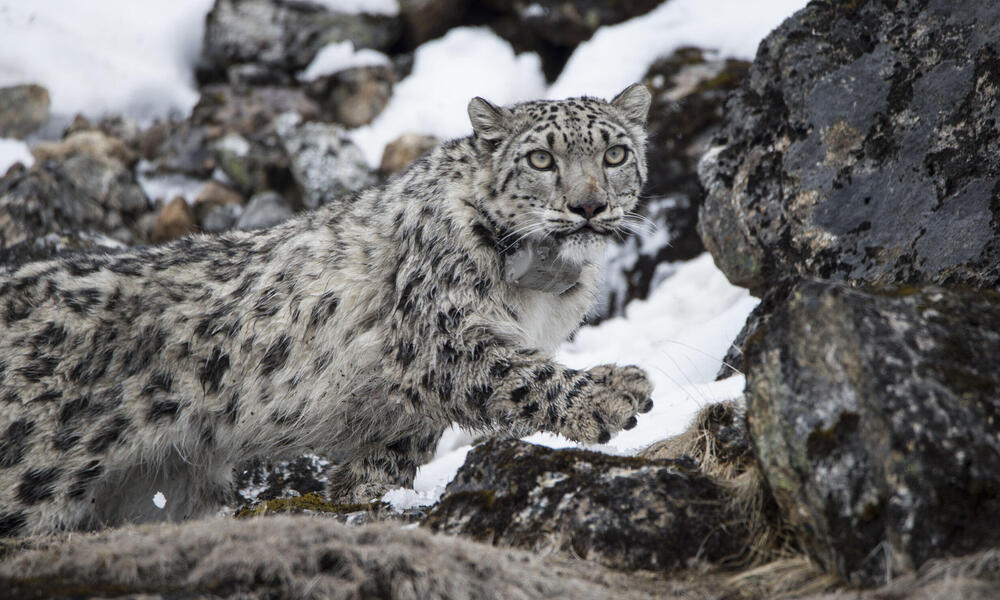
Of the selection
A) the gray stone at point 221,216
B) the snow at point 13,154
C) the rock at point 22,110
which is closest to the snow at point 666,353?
the gray stone at point 221,216

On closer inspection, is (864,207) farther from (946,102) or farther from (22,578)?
(22,578)

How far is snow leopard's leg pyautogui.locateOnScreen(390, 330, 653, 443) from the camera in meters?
5.45

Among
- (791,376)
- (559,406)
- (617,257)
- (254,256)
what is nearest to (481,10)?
(617,257)

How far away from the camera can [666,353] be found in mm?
9391

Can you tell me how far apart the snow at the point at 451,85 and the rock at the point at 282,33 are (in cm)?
128

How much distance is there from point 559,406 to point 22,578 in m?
3.14

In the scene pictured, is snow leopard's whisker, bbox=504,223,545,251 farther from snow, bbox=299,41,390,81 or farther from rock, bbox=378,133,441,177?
snow, bbox=299,41,390,81

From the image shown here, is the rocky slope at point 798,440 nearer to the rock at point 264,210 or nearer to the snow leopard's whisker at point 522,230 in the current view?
the snow leopard's whisker at point 522,230

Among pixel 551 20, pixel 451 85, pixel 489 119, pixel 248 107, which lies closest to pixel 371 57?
pixel 451 85

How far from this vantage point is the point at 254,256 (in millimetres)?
7059

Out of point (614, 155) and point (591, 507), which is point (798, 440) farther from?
point (614, 155)

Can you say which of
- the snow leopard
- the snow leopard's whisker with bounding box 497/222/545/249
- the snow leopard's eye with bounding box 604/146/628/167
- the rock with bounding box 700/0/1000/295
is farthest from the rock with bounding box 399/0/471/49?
the snow leopard's whisker with bounding box 497/222/545/249

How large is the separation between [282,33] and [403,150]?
16.8ft

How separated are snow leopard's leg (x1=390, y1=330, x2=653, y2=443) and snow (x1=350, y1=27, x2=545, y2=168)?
37.9ft
